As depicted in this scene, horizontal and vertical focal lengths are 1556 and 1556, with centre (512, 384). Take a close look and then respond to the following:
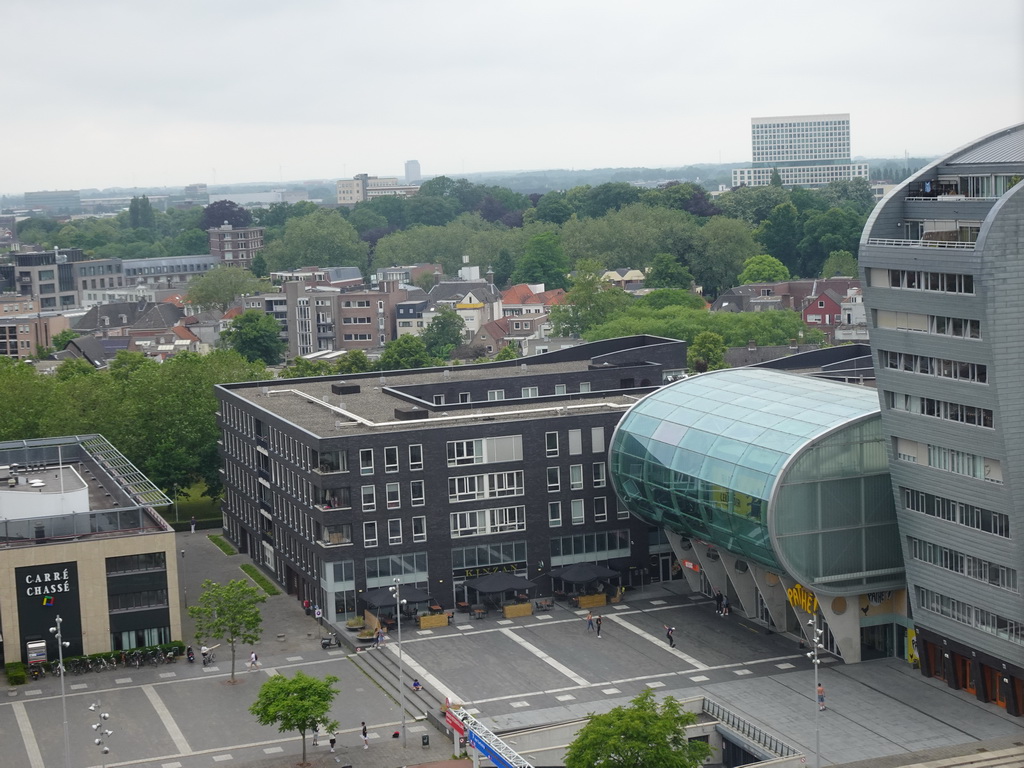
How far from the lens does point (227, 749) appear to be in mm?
71500

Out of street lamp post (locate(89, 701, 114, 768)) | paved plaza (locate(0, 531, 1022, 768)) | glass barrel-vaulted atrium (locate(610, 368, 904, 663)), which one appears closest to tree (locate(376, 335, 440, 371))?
paved plaza (locate(0, 531, 1022, 768))

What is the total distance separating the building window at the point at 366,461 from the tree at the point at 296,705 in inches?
832

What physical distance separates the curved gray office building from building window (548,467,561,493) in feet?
77.4

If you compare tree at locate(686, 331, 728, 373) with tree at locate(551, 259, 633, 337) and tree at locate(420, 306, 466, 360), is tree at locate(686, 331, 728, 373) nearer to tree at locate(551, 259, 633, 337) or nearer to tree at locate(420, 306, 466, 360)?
tree at locate(551, 259, 633, 337)

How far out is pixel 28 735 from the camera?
73562mm

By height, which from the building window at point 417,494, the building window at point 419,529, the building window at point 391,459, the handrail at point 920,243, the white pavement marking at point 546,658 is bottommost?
the white pavement marking at point 546,658

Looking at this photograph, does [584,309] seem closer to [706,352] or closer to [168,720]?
[706,352]

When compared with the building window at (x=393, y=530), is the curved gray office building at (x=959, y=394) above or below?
above

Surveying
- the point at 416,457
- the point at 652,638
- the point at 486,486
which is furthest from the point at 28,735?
the point at 652,638

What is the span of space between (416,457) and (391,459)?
1.52 metres

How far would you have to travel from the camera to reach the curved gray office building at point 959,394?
69.2 meters

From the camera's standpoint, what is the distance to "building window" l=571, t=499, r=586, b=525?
94.6m

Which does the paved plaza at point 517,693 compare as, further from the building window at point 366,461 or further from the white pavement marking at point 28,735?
the building window at point 366,461

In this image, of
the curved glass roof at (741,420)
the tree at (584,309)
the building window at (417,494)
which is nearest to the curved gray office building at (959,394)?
the curved glass roof at (741,420)
